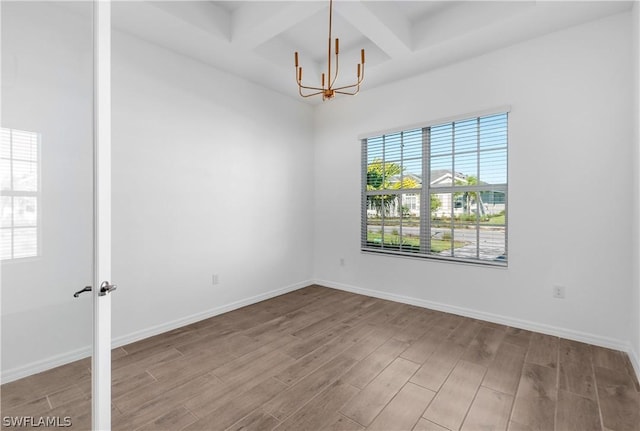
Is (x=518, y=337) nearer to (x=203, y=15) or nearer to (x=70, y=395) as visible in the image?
(x=70, y=395)

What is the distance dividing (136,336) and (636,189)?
438 cm

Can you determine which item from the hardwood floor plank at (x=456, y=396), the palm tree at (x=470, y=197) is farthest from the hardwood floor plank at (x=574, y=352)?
the palm tree at (x=470, y=197)

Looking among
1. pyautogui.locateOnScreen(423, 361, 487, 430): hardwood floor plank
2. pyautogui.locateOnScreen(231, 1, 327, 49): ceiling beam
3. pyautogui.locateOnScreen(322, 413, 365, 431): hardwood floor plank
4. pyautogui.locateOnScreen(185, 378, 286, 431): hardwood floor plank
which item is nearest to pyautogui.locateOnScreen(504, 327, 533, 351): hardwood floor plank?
pyautogui.locateOnScreen(423, 361, 487, 430): hardwood floor plank

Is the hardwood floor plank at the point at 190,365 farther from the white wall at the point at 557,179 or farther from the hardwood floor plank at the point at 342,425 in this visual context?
the white wall at the point at 557,179

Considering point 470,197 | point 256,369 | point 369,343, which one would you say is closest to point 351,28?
point 470,197

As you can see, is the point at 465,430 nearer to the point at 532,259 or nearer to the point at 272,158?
the point at 532,259

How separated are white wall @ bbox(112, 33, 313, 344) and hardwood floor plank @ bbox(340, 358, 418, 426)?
2.06 metres

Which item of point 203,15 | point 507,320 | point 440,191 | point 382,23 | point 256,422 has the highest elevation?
point 203,15

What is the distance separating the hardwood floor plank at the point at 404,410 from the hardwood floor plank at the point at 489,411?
25cm

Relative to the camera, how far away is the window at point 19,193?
1.07m

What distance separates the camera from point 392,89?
3.95 m

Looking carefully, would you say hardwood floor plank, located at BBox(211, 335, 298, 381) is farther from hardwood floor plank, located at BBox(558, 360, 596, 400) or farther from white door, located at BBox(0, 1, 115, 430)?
hardwood floor plank, located at BBox(558, 360, 596, 400)

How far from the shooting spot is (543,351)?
258 cm

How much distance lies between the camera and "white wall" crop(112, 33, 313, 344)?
9.10 ft
